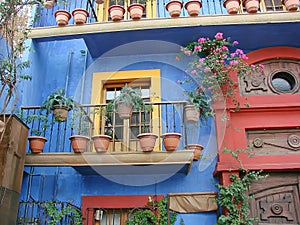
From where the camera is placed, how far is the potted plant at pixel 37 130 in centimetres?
597

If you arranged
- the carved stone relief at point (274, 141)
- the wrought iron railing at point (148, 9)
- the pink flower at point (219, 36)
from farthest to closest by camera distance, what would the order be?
the wrought iron railing at point (148, 9) → the pink flower at point (219, 36) → the carved stone relief at point (274, 141)

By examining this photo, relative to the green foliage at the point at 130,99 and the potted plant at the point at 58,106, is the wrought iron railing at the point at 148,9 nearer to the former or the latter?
the potted plant at the point at 58,106

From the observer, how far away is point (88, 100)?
7121 mm

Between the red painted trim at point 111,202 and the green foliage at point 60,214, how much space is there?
25 cm

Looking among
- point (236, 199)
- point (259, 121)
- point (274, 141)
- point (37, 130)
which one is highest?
point (259, 121)

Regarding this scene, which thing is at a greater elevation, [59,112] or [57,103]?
[57,103]

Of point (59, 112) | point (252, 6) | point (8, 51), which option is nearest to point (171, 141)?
point (59, 112)

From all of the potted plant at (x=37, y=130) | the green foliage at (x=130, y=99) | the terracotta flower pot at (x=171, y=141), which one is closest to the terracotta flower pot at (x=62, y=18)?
the potted plant at (x=37, y=130)

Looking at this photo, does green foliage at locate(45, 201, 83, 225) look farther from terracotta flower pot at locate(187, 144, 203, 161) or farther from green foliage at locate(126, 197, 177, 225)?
terracotta flower pot at locate(187, 144, 203, 161)

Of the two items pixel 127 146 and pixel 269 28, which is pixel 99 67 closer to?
pixel 127 146

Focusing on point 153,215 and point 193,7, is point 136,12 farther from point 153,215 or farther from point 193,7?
point 153,215

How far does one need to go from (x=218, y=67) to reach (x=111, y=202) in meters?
3.20

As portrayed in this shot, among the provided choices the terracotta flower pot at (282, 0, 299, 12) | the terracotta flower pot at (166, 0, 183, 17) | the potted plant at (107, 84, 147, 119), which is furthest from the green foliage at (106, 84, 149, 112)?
the terracotta flower pot at (282, 0, 299, 12)

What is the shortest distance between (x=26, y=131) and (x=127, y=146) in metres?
1.91
